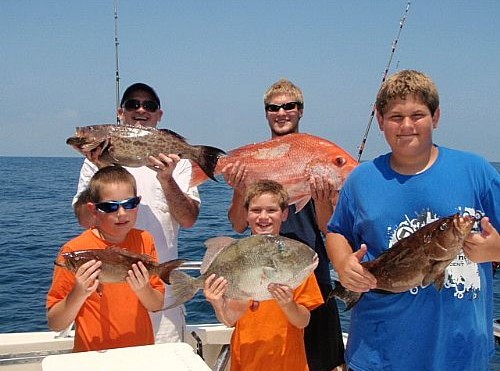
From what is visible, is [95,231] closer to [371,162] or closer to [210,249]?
[210,249]

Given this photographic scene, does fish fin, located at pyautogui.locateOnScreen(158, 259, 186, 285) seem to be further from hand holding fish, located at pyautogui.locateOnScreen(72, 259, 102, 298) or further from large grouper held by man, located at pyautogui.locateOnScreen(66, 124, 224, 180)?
large grouper held by man, located at pyautogui.locateOnScreen(66, 124, 224, 180)

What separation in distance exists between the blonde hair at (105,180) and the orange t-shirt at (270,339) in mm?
1075

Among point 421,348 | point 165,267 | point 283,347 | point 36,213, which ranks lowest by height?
point 36,213

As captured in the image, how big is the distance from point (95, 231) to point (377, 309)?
1696 millimetres

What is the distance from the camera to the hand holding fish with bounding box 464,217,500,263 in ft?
7.79

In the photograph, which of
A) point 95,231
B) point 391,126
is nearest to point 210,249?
point 95,231

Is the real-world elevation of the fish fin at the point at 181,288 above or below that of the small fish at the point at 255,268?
below

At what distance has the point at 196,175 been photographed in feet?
13.4

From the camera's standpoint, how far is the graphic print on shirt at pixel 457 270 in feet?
8.75

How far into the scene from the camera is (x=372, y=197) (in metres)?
2.78

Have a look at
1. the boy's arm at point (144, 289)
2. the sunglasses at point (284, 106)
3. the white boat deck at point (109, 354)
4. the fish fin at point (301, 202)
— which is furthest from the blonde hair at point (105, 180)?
the sunglasses at point (284, 106)

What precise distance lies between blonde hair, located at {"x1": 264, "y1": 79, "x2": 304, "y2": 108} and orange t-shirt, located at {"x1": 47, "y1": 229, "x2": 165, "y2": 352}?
169 cm

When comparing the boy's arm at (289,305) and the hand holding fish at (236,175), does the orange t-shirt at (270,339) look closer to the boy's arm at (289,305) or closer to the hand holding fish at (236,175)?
the boy's arm at (289,305)

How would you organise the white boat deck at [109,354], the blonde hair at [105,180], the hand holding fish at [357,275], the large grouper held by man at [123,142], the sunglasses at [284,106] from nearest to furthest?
1. the white boat deck at [109,354]
2. the hand holding fish at [357,275]
3. the blonde hair at [105,180]
4. the large grouper held by man at [123,142]
5. the sunglasses at [284,106]
